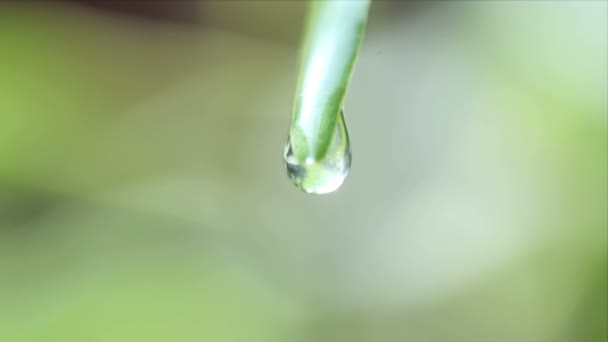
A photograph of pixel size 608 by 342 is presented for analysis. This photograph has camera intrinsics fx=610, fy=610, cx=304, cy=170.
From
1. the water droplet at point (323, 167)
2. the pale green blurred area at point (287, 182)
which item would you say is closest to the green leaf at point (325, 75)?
the water droplet at point (323, 167)

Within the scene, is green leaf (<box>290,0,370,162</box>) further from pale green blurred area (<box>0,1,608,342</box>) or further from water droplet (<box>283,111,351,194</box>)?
pale green blurred area (<box>0,1,608,342</box>)

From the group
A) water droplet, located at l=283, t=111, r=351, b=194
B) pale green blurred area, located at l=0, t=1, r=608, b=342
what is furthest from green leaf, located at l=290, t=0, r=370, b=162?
pale green blurred area, located at l=0, t=1, r=608, b=342

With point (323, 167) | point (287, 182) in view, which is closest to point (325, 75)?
point (323, 167)

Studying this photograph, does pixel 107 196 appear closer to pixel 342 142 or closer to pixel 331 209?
pixel 331 209

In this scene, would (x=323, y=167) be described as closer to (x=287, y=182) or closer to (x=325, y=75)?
(x=325, y=75)

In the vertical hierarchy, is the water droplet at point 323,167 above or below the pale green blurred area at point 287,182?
below

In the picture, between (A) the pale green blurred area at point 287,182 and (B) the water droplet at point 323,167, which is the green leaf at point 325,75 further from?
(A) the pale green blurred area at point 287,182

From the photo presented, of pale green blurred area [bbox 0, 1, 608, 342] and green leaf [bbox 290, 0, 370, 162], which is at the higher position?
pale green blurred area [bbox 0, 1, 608, 342]
